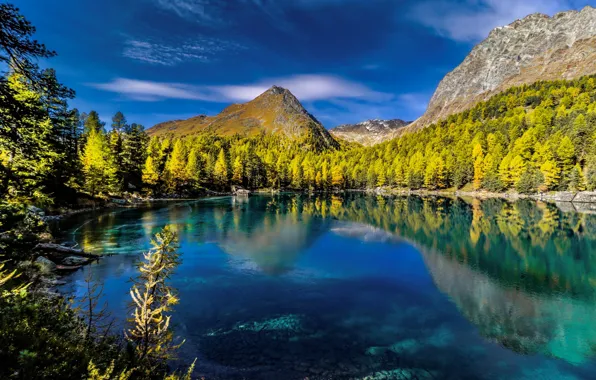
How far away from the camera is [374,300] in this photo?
22.0 meters

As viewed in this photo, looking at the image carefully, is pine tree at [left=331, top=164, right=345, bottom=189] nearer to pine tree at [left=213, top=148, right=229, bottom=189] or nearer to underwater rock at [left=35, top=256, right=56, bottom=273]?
pine tree at [left=213, top=148, right=229, bottom=189]

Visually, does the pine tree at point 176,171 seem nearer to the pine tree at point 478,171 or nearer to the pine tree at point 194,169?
the pine tree at point 194,169

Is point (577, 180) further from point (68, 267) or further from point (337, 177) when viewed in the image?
point (68, 267)

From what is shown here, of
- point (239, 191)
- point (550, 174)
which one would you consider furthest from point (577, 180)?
point (239, 191)

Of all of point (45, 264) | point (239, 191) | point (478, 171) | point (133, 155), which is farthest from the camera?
point (478, 171)

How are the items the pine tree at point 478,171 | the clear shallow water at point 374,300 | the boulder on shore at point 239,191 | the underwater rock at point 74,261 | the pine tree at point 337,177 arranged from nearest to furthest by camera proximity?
the clear shallow water at point 374,300 → the underwater rock at point 74,261 → the boulder on shore at point 239,191 → the pine tree at point 478,171 → the pine tree at point 337,177

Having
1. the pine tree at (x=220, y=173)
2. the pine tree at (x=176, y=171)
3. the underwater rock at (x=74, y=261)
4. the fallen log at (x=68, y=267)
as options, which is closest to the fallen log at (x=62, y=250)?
the underwater rock at (x=74, y=261)

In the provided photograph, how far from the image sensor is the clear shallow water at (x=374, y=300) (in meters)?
14.4

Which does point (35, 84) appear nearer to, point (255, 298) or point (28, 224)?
point (28, 224)

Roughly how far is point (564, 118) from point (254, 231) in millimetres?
147756

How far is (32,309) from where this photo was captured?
331 inches

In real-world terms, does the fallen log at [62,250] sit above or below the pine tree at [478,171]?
below

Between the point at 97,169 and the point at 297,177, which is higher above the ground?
the point at 97,169

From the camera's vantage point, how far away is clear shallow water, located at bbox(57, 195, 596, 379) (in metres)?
14.4
